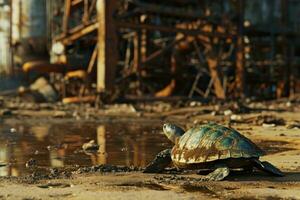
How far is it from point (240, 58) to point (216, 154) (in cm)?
1802

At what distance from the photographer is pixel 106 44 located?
61.5 ft

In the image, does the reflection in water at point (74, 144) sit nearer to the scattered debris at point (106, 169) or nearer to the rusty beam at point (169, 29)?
the scattered debris at point (106, 169)

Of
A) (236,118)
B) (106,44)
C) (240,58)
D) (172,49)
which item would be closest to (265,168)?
(236,118)

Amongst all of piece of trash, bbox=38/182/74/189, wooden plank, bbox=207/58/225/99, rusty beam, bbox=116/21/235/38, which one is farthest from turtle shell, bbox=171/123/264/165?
wooden plank, bbox=207/58/225/99

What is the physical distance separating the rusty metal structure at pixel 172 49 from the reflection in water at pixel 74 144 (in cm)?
614

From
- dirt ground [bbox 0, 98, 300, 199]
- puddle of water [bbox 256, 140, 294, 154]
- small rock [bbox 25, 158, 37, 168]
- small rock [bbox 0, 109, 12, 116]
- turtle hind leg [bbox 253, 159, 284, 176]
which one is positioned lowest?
small rock [bbox 0, 109, 12, 116]

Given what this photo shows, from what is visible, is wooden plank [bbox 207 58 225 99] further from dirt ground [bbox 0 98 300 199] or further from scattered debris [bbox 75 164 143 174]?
scattered debris [bbox 75 164 143 174]

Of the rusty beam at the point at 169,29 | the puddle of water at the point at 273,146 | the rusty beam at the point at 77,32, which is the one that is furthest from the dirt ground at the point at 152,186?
the rusty beam at the point at 77,32

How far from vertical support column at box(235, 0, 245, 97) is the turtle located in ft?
57.0

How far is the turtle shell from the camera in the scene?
579 cm

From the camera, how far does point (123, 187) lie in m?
5.29

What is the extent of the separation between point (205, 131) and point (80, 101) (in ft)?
46.0

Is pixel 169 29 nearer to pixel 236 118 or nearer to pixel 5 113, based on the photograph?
pixel 5 113

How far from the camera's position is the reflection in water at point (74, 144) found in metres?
7.27
